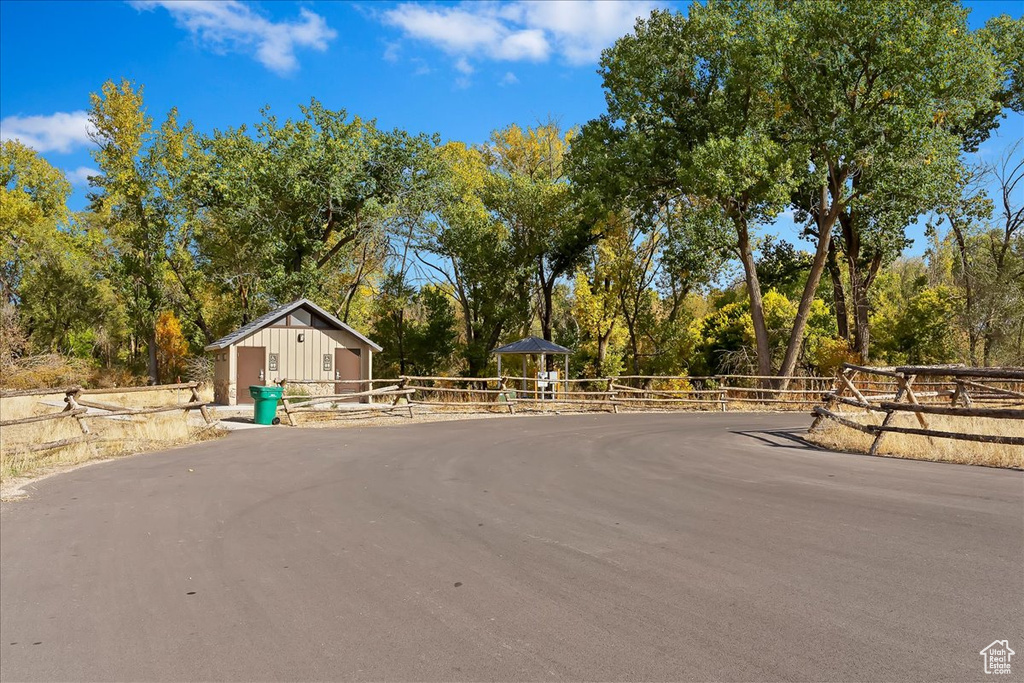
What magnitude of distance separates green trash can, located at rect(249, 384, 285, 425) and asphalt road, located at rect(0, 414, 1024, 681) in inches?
402

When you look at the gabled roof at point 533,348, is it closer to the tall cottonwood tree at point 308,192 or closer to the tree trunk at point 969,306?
the tall cottonwood tree at point 308,192

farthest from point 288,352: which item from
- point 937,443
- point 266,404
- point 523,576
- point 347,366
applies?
point 523,576

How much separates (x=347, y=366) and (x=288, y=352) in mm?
2582

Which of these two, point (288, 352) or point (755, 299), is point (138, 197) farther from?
point (755, 299)

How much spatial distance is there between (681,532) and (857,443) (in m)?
7.99

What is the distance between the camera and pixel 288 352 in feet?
99.3

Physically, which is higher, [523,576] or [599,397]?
[599,397]

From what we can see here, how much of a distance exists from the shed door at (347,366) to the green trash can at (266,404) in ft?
32.7

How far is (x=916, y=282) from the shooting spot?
130 ft

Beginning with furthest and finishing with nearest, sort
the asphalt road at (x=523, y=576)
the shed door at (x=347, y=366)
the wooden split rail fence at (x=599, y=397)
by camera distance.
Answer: the shed door at (x=347, y=366) → the wooden split rail fence at (x=599, y=397) → the asphalt road at (x=523, y=576)

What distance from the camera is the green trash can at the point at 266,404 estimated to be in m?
20.9

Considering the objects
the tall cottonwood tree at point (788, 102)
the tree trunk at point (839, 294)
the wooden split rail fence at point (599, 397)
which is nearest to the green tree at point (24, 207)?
the wooden split rail fence at point (599, 397)

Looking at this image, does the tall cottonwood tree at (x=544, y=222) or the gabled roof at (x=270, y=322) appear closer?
the gabled roof at (x=270, y=322)

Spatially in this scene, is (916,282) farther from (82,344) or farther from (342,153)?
(82,344)
